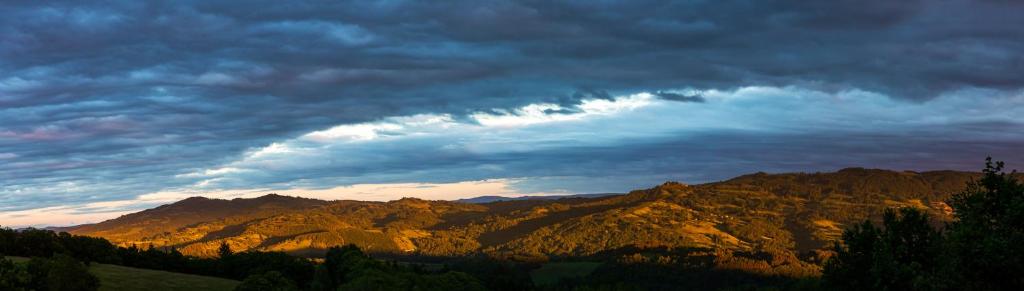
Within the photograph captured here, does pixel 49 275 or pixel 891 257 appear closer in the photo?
pixel 891 257

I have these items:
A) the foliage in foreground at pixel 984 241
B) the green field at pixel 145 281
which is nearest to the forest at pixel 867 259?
the foliage in foreground at pixel 984 241

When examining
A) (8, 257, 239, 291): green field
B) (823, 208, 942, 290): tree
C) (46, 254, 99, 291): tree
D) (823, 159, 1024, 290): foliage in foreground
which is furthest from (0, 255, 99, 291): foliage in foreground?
(823, 159, 1024, 290): foliage in foreground

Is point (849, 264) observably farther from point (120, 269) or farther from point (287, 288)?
point (120, 269)

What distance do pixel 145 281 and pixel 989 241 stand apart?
99.4 meters

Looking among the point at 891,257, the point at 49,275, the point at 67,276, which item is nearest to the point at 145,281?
the point at 49,275

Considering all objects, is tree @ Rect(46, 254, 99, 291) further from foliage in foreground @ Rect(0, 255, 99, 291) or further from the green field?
the green field

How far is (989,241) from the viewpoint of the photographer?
122 feet

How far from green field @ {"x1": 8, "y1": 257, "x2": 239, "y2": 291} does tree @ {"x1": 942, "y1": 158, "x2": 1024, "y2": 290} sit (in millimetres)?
87958

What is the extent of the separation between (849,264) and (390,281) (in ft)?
196

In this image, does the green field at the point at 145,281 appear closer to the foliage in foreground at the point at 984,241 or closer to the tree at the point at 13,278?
the tree at the point at 13,278

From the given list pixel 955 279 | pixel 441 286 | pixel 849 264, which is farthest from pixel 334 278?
pixel 955 279

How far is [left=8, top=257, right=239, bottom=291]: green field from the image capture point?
3912 inches

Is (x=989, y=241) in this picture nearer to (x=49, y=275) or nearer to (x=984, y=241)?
(x=984, y=241)

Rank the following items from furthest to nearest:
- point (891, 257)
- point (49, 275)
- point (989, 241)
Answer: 1. point (49, 275)
2. point (891, 257)
3. point (989, 241)
